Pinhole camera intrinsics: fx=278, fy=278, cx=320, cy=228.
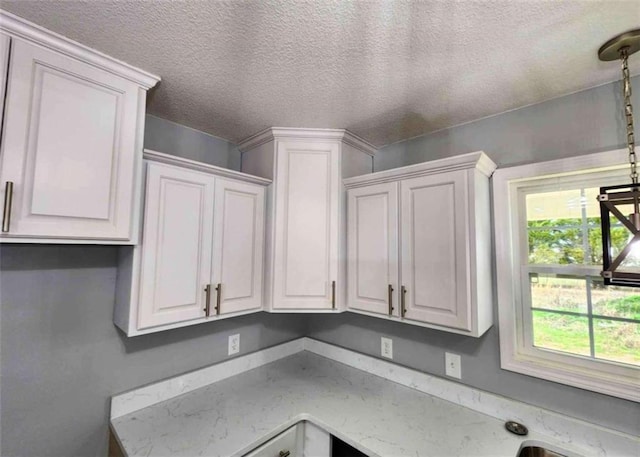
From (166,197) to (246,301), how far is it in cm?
71

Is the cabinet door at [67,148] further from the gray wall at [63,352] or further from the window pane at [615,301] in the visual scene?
the window pane at [615,301]

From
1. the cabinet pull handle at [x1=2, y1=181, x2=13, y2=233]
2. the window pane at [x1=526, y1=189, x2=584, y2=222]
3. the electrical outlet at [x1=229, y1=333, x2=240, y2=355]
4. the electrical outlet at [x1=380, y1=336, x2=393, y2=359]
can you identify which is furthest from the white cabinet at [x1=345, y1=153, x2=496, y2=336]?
the cabinet pull handle at [x1=2, y1=181, x2=13, y2=233]

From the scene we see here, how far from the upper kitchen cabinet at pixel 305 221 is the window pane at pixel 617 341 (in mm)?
1217

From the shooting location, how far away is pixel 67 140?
1017 millimetres

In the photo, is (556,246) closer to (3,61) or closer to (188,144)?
(188,144)

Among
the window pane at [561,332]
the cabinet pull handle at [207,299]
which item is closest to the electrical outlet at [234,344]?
the cabinet pull handle at [207,299]

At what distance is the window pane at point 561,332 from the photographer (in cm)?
130

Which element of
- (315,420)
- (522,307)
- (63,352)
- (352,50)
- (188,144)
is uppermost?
(352,50)

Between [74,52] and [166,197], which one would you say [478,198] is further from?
[74,52]

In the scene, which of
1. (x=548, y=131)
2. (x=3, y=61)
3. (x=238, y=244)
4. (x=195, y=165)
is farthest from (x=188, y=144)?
(x=548, y=131)

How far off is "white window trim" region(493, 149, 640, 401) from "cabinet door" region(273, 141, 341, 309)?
891 millimetres

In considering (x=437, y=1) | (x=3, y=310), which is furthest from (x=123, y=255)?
(x=437, y=1)

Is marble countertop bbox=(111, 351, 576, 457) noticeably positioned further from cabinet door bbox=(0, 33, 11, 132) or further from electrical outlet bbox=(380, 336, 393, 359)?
cabinet door bbox=(0, 33, 11, 132)

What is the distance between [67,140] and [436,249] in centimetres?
162
